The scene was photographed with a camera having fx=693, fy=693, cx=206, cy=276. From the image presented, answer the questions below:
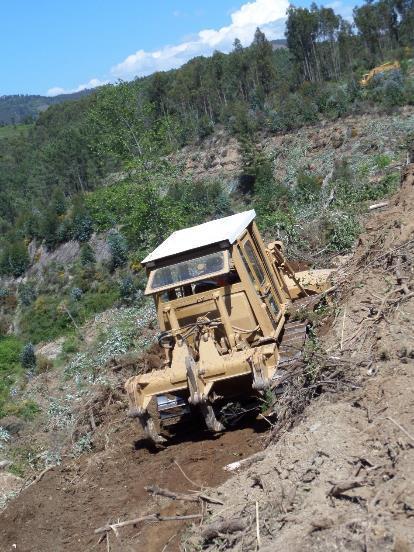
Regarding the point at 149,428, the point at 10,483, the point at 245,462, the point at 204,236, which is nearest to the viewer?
the point at 245,462

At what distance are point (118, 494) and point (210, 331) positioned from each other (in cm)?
203

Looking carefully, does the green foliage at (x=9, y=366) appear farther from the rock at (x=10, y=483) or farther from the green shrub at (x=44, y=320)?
the rock at (x=10, y=483)

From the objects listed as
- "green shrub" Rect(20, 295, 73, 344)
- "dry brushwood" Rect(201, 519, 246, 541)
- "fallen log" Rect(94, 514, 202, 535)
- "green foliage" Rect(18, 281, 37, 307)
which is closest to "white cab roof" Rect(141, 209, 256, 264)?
"fallen log" Rect(94, 514, 202, 535)

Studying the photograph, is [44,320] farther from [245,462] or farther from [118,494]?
[245,462]

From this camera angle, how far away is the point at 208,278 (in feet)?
25.8

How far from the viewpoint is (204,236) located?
8.32 metres

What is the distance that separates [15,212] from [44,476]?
3477 inches

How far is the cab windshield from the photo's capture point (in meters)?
7.82

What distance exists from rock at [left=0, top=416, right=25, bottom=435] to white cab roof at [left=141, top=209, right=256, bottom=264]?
281 inches

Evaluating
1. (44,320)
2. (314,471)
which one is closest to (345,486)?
(314,471)

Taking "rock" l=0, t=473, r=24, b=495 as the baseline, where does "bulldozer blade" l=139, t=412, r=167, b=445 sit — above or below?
above

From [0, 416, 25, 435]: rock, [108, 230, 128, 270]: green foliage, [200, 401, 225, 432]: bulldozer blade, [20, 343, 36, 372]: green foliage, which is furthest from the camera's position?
[108, 230, 128, 270]: green foliage

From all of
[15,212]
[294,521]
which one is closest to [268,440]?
[294,521]

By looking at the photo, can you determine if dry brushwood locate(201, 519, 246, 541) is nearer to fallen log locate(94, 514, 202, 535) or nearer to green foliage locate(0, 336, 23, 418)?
fallen log locate(94, 514, 202, 535)
